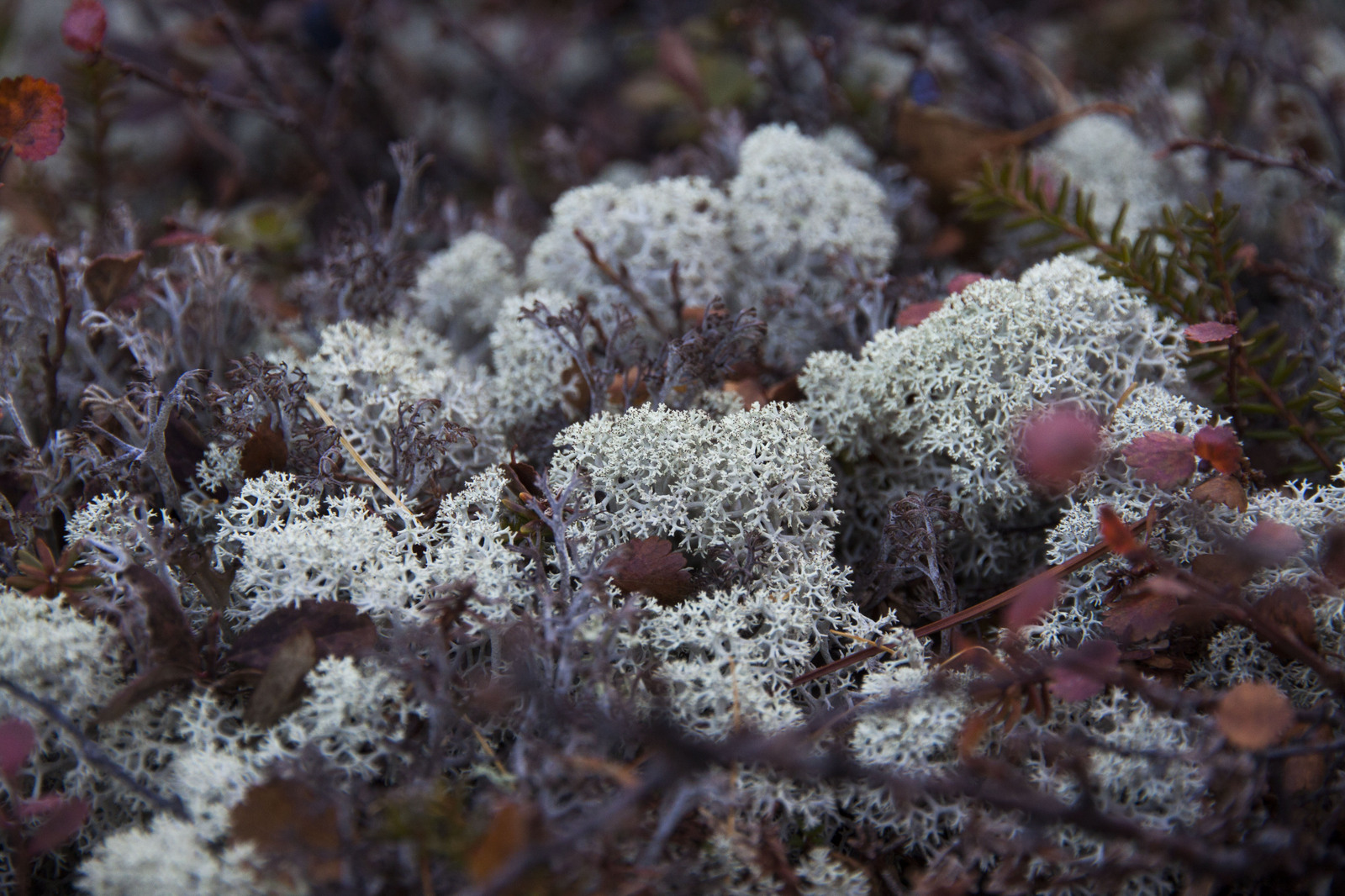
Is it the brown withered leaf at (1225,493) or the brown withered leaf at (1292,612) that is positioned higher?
the brown withered leaf at (1225,493)

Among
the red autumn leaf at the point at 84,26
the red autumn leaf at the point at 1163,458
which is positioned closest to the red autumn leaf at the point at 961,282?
the red autumn leaf at the point at 1163,458

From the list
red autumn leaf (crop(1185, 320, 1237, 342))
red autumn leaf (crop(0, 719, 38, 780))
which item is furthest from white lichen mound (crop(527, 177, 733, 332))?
red autumn leaf (crop(0, 719, 38, 780))

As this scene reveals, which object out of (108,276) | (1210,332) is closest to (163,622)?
(108,276)

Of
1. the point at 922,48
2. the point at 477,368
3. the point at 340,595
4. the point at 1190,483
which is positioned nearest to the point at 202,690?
the point at 340,595

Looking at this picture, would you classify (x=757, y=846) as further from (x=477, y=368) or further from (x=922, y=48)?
(x=922, y=48)

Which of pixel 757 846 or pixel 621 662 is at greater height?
pixel 621 662

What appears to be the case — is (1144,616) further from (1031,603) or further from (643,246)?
(643,246)

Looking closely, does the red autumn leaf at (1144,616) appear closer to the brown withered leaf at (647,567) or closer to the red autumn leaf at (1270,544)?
the red autumn leaf at (1270,544)
